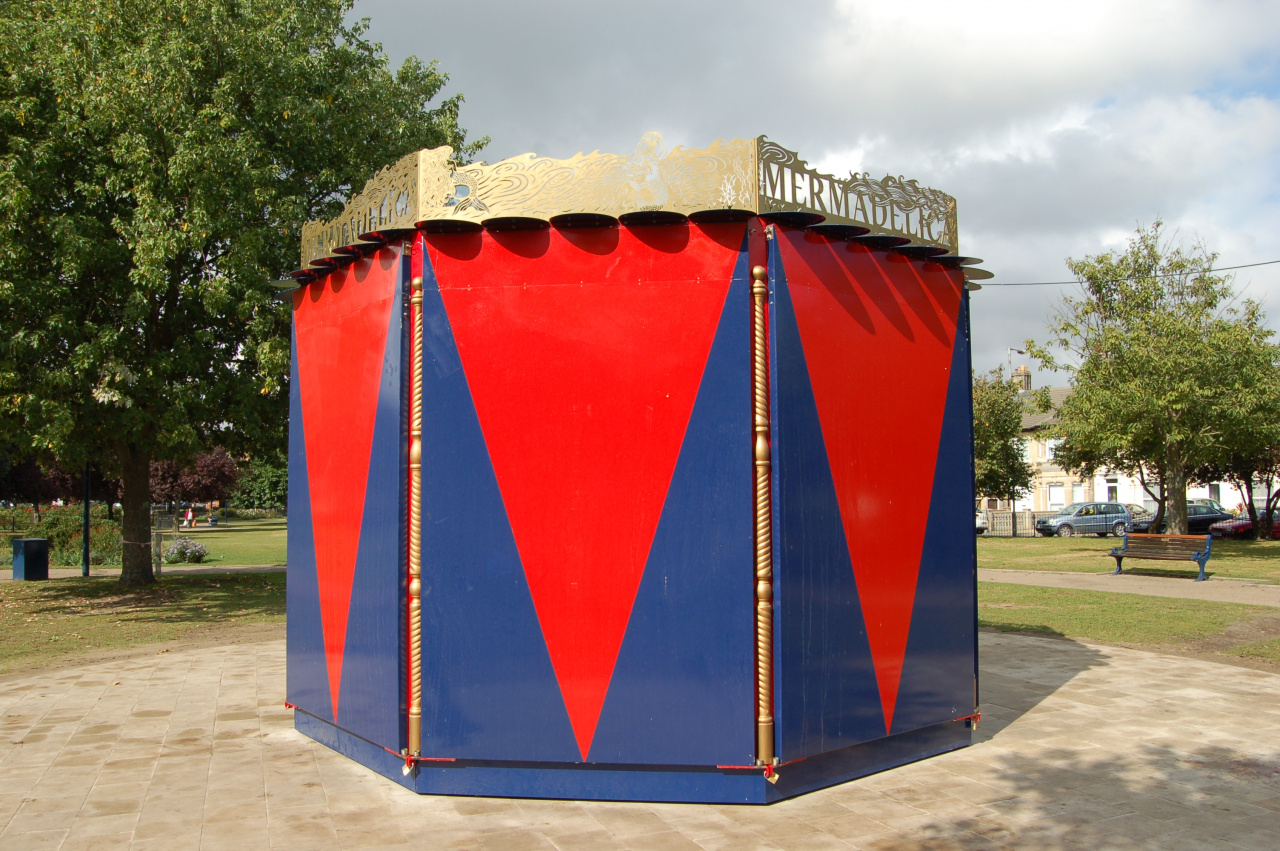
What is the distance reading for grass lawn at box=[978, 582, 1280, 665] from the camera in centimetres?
1080

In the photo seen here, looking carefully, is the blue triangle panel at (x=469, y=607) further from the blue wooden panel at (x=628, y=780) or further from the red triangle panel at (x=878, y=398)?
the red triangle panel at (x=878, y=398)

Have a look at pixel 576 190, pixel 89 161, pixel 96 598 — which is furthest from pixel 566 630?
pixel 96 598

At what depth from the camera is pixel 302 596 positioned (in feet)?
23.1

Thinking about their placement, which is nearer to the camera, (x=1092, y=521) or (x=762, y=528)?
(x=762, y=528)

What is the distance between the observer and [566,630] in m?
5.32

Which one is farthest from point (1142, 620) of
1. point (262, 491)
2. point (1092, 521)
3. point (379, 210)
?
point (262, 491)

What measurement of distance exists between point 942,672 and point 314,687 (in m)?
4.65

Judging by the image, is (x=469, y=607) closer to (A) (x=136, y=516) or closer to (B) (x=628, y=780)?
(B) (x=628, y=780)

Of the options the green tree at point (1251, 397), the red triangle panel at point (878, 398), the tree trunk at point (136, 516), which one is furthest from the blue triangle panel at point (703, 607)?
the green tree at point (1251, 397)

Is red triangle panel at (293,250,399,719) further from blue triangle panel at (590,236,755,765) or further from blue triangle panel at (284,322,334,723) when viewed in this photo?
blue triangle panel at (590,236,755,765)

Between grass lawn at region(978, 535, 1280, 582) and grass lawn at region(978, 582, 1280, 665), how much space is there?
5392mm

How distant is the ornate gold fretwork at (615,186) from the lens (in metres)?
5.31

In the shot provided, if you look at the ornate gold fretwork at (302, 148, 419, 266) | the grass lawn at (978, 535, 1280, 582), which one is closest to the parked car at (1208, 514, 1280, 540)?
the grass lawn at (978, 535, 1280, 582)

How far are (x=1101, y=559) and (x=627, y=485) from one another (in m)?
22.3
